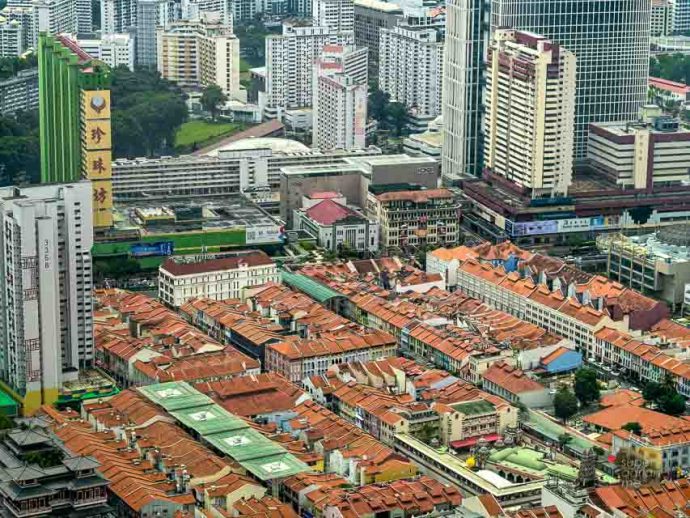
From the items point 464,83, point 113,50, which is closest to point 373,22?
point 113,50

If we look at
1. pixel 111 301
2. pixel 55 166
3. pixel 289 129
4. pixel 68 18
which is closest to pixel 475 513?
pixel 111 301

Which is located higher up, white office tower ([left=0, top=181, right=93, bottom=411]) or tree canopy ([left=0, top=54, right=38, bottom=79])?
tree canopy ([left=0, top=54, right=38, bottom=79])

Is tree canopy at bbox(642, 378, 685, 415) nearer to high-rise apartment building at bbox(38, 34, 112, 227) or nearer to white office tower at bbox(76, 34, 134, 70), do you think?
high-rise apartment building at bbox(38, 34, 112, 227)

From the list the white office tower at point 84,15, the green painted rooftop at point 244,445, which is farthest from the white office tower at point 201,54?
the green painted rooftop at point 244,445

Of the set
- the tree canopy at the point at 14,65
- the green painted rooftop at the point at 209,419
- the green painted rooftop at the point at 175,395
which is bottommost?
the green painted rooftop at the point at 209,419

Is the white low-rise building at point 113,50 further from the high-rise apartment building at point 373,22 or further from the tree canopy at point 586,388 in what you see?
the tree canopy at point 586,388

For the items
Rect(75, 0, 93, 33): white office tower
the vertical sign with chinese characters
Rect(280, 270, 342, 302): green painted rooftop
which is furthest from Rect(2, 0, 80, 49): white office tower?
Rect(280, 270, 342, 302): green painted rooftop

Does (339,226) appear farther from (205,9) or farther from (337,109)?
(205,9)
